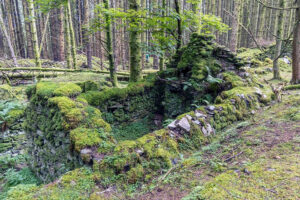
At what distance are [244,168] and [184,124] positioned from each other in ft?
4.81

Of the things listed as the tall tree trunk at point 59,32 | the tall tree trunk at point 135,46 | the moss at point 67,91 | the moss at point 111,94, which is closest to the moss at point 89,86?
the moss at point 111,94

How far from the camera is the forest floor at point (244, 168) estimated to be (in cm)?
177

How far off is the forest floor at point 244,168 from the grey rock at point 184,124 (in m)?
0.43

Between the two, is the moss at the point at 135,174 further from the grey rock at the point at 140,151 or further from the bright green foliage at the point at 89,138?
the bright green foliage at the point at 89,138

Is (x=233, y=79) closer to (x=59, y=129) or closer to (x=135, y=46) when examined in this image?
(x=135, y=46)

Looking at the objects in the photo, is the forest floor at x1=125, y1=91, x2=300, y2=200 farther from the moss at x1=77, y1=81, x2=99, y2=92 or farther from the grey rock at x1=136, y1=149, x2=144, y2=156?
the moss at x1=77, y1=81, x2=99, y2=92

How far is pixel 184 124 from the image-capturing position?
138 inches

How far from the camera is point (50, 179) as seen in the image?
396cm

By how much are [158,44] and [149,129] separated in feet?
9.52

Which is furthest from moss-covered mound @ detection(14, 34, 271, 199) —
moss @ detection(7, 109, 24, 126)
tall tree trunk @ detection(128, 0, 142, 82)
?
moss @ detection(7, 109, 24, 126)

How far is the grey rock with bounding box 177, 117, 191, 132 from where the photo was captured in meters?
3.47

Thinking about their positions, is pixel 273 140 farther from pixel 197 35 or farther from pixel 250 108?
pixel 197 35

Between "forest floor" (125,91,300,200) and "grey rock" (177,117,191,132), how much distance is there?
43cm

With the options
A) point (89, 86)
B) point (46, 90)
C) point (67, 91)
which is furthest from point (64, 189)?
point (89, 86)
